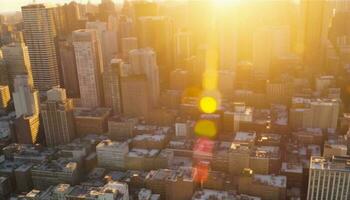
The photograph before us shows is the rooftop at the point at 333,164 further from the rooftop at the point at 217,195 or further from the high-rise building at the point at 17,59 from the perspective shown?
the high-rise building at the point at 17,59

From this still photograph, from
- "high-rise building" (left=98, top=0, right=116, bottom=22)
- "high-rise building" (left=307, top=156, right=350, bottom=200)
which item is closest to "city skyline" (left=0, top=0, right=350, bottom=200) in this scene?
"high-rise building" (left=307, top=156, right=350, bottom=200)

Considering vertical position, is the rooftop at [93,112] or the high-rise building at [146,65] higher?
the high-rise building at [146,65]

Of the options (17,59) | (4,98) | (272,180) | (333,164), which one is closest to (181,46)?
(17,59)

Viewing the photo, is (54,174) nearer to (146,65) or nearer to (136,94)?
(136,94)

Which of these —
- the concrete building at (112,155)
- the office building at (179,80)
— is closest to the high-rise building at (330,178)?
the concrete building at (112,155)

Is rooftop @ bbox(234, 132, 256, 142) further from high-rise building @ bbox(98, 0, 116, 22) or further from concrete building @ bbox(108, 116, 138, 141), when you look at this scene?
high-rise building @ bbox(98, 0, 116, 22)

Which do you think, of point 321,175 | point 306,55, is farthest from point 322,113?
point 306,55
